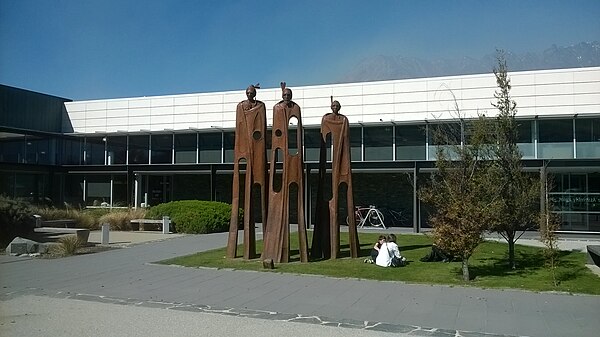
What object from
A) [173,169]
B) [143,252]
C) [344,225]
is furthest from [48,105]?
[143,252]

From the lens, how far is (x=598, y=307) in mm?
8641

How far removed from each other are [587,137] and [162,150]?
22949 mm

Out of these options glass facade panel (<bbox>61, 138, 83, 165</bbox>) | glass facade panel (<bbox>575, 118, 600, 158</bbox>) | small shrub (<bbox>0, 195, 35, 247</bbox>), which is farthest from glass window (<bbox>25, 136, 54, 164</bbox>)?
glass facade panel (<bbox>575, 118, 600, 158</bbox>)

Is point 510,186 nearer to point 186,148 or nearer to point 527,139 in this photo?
point 527,139

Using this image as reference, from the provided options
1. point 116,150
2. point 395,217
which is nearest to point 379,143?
point 395,217

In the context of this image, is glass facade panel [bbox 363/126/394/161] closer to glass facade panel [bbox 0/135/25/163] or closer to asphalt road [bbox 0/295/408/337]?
glass facade panel [bbox 0/135/25/163]

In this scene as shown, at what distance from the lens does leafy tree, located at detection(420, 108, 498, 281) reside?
10828mm

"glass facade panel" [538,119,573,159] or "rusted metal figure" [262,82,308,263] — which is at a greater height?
"glass facade panel" [538,119,573,159]

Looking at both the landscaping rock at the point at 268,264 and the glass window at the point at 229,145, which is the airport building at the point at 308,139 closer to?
the glass window at the point at 229,145

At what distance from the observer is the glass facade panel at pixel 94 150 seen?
33906 millimetres

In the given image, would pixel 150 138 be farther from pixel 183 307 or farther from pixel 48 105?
pixel 183 307

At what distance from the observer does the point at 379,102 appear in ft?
97.2

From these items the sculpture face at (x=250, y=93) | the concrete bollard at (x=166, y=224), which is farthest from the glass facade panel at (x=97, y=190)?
the sculpture face at (x=250, y=93)

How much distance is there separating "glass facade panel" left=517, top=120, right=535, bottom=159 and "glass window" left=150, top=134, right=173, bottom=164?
19.5 m
